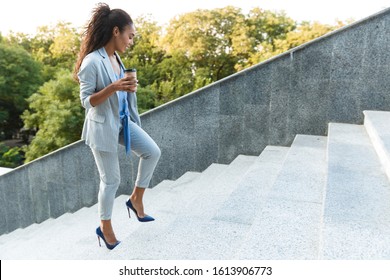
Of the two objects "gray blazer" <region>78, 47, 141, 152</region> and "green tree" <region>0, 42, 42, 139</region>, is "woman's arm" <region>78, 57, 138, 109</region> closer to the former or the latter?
"gray blazer" <region>78, 47, 141, 152</region>

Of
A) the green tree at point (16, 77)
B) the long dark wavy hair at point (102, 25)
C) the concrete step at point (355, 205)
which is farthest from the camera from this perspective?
the green tree at point (16, 77)

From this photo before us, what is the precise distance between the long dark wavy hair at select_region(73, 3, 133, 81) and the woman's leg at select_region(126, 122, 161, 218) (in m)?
0.69

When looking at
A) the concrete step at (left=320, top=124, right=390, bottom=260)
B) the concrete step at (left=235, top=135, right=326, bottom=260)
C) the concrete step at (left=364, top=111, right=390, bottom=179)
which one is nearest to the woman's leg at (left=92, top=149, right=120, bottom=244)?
the concrete step at (left=235, top=135, right=326, bottom=260)

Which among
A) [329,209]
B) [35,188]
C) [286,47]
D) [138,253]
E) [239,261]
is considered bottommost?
[35,188]

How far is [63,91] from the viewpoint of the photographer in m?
16.2

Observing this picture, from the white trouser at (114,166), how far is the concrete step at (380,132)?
1.97 m

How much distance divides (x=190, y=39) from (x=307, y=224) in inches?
1070

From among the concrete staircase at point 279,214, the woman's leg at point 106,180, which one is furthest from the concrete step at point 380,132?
the woman's leg at point 106,180

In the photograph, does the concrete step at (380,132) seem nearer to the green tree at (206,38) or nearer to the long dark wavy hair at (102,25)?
the long dark wavy hair at (102,25)

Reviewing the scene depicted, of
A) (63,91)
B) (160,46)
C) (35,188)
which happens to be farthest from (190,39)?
(35,188)

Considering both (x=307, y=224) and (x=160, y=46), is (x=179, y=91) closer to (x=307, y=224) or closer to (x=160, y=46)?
(x=160, y=46)

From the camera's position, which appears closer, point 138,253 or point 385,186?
point 138,253

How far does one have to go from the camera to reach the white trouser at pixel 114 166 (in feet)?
8.51

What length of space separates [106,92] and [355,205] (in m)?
1.91
